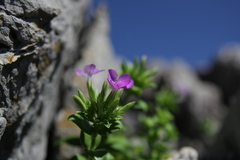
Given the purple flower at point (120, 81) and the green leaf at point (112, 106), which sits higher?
the purple flower at point (120, 81)

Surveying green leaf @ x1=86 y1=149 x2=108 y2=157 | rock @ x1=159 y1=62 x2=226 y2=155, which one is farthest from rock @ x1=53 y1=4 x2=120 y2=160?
rock @ x1=159 y1=62 x2=226 y2=155

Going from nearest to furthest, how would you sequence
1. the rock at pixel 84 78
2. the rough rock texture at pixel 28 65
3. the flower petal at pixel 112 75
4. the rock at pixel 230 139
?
1. the flower petal at pixel 112 75
2. the rough rock texture at pixel 28 65
3. the rock at pixel 84 78
4. the rock at pixel 230 139

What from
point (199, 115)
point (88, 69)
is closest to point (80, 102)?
point (88, 69)

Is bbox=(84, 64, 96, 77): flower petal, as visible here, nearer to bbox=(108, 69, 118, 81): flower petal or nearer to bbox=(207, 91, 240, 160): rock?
bbox=(108, 69, 118, 81): flower petal

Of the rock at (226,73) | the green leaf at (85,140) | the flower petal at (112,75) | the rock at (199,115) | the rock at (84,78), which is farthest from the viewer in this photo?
the rock at (226,73)

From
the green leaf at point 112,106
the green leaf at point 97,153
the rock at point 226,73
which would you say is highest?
the rock at point 226,73

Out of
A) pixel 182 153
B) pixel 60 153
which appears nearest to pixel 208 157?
pixel 182 153

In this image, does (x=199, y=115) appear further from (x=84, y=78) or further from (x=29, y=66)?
(x=29, y=66)

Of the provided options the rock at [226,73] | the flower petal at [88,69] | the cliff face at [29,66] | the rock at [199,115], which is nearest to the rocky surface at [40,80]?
the cliff face at [29,66]

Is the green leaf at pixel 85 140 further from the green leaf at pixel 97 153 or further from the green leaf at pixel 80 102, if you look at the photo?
the green leaf at pixel 80 102
